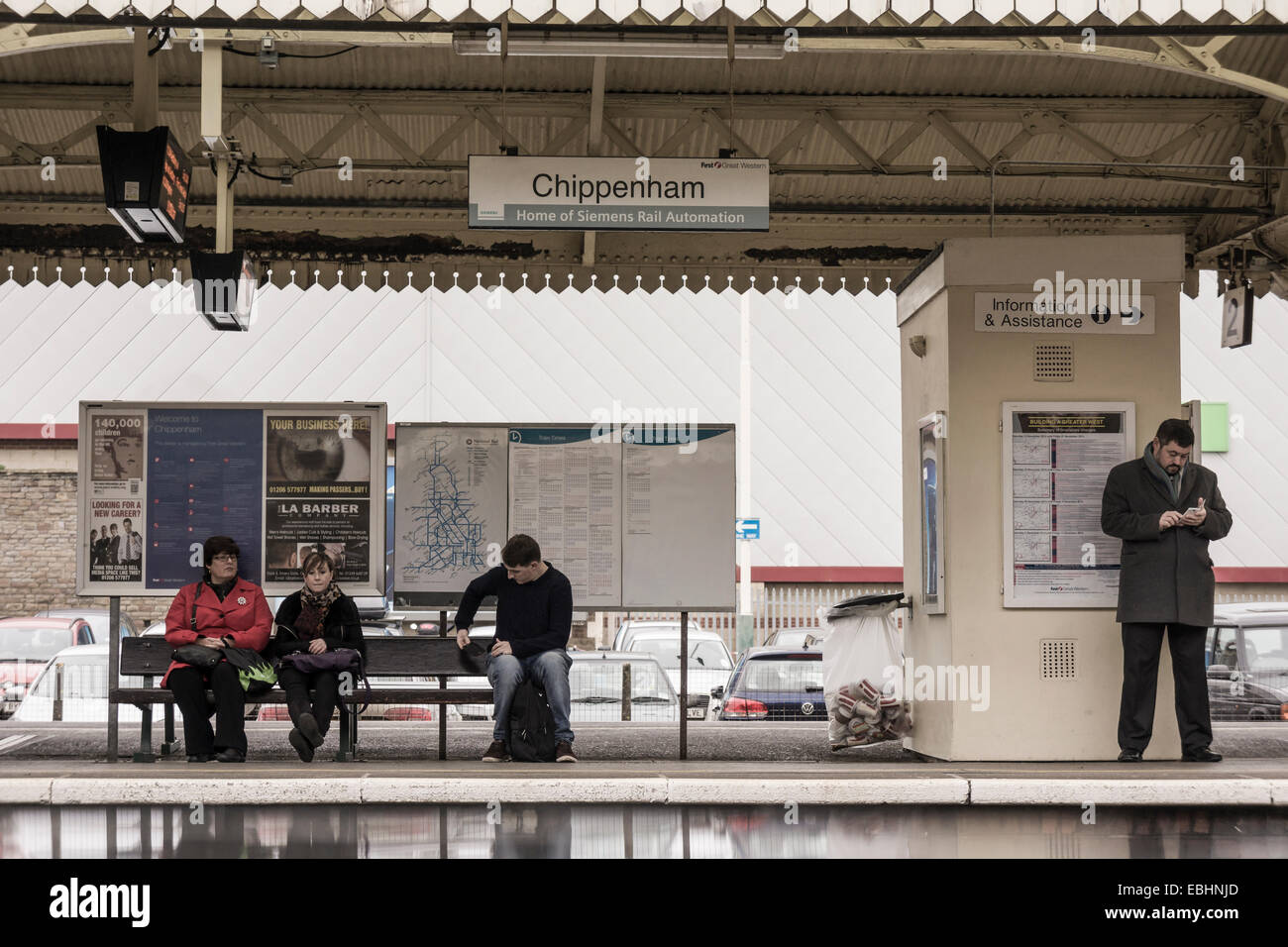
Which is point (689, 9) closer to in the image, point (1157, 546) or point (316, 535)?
point (1157, 546)

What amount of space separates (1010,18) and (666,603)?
451 cm

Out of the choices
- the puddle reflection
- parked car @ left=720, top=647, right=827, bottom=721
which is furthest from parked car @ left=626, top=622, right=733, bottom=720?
the puddle reflection

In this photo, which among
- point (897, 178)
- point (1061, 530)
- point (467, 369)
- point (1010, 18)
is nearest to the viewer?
point (1010, 18)

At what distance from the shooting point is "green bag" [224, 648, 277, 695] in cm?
930

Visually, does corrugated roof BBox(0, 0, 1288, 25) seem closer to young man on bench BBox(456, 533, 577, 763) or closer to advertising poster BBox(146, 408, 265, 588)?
advertising poster BBox(146, 408, 265, 588)

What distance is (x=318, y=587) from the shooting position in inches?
381

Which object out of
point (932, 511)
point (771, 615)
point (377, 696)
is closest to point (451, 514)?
point (377, 696)

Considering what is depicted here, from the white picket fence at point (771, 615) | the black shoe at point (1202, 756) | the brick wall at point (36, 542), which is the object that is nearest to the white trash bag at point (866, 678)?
the black shoe at point (1202, 756)

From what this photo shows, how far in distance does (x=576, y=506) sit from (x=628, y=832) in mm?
3510

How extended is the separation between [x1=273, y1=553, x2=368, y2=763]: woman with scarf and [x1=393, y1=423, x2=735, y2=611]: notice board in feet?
2.07

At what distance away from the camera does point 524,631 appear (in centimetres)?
968

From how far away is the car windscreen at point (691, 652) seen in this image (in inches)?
750
